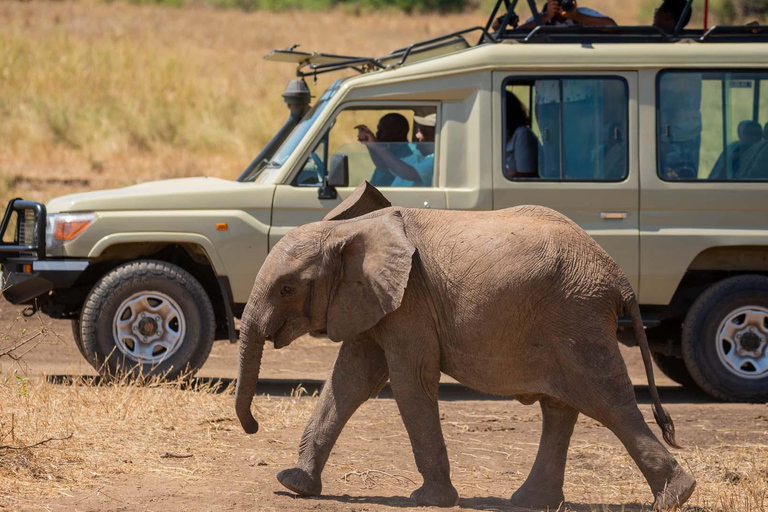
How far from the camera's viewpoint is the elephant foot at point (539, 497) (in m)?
5.42

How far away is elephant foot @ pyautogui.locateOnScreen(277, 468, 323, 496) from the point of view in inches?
210

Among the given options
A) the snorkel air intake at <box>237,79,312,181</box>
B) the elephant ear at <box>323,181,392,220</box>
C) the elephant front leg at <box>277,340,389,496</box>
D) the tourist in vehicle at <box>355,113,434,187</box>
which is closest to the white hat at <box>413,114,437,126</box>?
the tourist in vehicle at <box>355,113,434,187</box>

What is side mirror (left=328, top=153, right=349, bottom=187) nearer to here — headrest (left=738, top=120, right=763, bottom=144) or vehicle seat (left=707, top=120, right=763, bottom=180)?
vehicle seat (left=707, top=120, right=763, bottom=180)

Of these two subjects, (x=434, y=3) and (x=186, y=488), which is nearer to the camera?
(x=186, y=488)

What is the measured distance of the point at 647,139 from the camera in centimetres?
835

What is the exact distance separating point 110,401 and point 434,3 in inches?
1405

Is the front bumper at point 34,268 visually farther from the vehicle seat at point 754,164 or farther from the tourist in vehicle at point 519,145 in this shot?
the vehicle seat at point 754,164

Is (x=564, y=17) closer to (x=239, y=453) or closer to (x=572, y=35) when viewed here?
(x=572, y=35)

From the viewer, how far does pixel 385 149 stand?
8406 mm

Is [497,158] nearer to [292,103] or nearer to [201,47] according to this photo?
[292,103]

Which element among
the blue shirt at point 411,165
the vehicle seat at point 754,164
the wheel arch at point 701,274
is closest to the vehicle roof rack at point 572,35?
the blue shirt at point 411,165

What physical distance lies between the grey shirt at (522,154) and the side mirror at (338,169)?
116 centimetres

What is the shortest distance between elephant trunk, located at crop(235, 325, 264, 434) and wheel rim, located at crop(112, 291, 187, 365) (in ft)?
9.92

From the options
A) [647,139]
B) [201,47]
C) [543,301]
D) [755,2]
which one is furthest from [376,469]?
[755,2]
